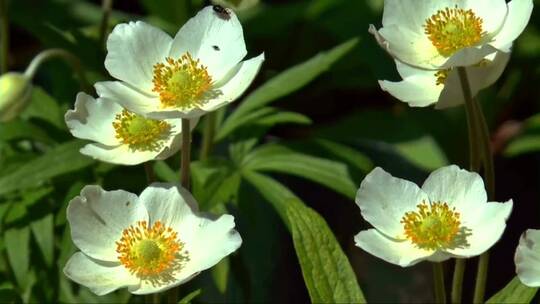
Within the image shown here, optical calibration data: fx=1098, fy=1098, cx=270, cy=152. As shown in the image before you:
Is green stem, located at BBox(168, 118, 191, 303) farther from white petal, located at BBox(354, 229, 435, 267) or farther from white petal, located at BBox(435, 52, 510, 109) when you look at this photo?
white petal, located at BBox(435, 52, 510, 109)

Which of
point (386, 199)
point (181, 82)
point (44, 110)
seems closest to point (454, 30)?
point (386, 199)

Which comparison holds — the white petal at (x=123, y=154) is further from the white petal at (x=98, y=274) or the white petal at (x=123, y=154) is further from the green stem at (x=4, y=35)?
the green stem at (x=4, y=35)

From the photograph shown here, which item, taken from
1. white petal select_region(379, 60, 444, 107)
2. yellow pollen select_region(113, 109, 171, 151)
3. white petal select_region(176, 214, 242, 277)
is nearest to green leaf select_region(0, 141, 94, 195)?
yellow pollen select_region(113, 109, 171, 151)

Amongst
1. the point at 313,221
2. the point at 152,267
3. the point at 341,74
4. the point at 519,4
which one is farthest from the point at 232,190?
the point at 341,74

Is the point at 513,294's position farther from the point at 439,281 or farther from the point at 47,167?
the point at 47,167

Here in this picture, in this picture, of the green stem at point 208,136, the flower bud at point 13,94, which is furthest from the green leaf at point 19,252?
the green stem at point 208,136
